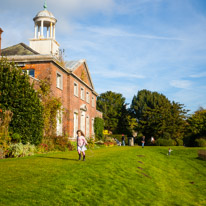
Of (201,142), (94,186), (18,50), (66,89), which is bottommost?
(94,186)

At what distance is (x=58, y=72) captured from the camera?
24.8 metres

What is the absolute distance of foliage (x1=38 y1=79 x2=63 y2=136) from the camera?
21.0 metres

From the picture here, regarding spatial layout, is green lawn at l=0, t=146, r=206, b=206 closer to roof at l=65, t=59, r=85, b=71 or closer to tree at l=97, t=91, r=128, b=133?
roof at l=65, t=59, r=85, b=71

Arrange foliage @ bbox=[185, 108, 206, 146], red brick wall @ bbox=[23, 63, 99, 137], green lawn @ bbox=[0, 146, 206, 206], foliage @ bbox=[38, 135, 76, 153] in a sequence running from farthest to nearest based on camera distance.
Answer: foliage @ bbox=[185, 108, 206, 146]
red brick wall @ bbox=[23, 63, 99, 137]
foliage @ bbox=[38, 135, 76, 153]
green lawn @ bbox=[0, 146, 206, 206]

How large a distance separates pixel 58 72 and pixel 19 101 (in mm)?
8653

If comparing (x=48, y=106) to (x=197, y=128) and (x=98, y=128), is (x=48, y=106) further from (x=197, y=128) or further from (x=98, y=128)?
(x=197, y=128)

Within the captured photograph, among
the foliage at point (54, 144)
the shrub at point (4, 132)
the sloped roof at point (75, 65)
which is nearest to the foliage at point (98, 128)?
the sloped roof at point (75, 65)

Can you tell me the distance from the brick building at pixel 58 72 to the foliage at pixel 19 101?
3.72 m

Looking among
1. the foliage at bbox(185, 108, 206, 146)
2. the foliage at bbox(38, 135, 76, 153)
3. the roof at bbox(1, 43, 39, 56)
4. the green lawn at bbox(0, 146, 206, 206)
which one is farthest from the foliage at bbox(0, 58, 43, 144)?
the foliage at bbox(185, 108, 206, 146)

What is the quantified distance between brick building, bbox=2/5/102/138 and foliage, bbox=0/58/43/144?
12.2 ft

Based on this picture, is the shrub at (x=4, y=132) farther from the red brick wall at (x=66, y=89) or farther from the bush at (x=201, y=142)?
the bush at (x=201, y=142)

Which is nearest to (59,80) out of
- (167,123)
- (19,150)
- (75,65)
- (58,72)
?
(58,72)

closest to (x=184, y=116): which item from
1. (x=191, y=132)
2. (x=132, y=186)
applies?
→ (x=191, y=132)

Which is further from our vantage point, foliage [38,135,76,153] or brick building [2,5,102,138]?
brick building [2,5,102,138]
